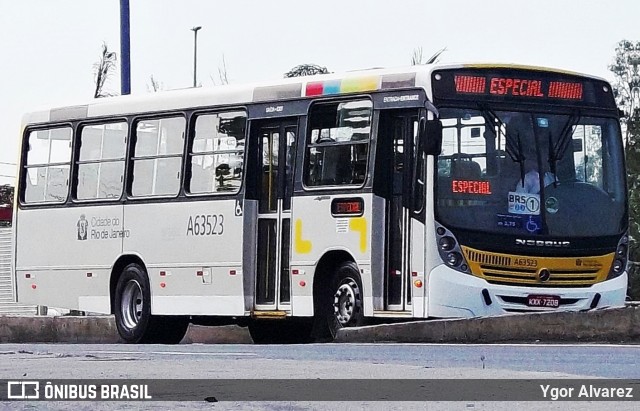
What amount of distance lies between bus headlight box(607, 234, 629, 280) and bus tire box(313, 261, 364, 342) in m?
2.84

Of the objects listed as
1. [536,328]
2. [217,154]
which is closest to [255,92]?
[217,154]

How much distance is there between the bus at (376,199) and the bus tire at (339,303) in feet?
0.07

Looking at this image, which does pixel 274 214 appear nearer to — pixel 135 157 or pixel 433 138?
pixel 135 157

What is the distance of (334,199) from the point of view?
19875mm

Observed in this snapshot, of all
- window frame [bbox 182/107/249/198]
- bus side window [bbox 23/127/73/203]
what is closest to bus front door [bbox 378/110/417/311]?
window frame [bbox 182/107/249/198]

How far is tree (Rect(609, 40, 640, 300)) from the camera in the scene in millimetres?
77188

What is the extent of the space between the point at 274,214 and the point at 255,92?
1.55m

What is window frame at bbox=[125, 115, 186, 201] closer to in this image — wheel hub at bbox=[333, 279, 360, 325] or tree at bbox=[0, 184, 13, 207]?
wheel hub at bbox=[333, 279, 360, 325]

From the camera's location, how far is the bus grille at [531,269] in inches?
748

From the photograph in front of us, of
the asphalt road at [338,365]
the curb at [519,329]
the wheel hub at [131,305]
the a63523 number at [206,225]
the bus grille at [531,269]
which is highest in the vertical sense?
the a63523 number at [206,225]

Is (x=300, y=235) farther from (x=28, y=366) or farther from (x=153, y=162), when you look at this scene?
(x=28, y=366)

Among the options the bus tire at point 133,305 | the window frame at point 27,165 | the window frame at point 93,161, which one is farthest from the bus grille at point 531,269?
the window frame at point 27,165

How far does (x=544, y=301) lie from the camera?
19.2m

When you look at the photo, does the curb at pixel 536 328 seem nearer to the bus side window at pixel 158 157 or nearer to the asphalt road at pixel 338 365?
the asphalt road at pixel 338 365
